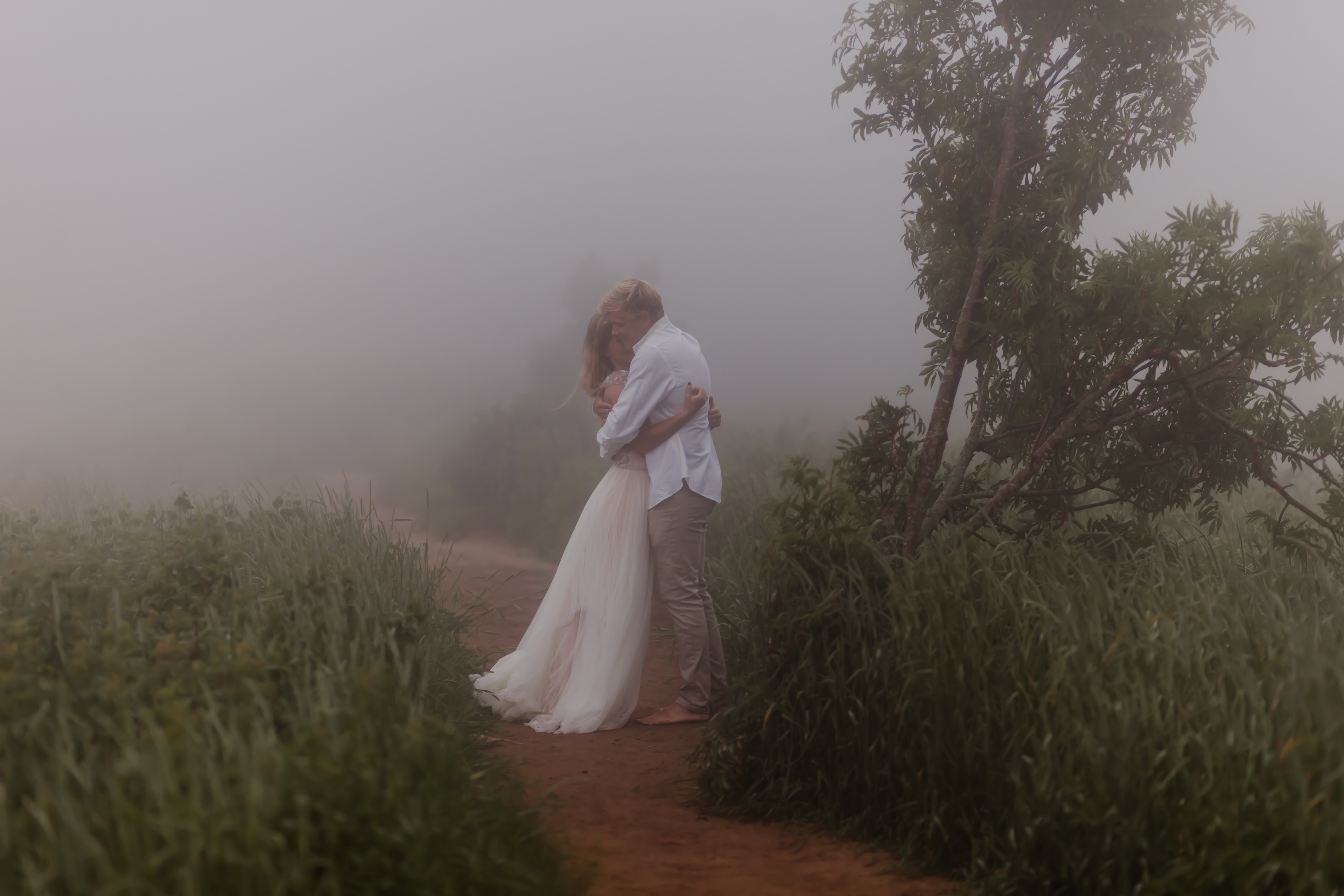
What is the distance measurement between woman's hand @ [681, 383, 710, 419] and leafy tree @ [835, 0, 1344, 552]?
99 centimetres

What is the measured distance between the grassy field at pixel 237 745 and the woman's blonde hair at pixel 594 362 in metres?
1.57

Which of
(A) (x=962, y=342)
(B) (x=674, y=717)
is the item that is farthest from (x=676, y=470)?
(A) (x=962, y=342)

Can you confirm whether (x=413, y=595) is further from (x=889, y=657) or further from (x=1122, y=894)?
(x=1122, y=894)

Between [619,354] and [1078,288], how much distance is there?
84.8 inches

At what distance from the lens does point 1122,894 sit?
239cm

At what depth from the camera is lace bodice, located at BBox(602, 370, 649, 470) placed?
191 inches

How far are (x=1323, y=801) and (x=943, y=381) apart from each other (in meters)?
2.27

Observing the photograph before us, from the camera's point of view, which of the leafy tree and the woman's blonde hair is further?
the woman's blonde hair

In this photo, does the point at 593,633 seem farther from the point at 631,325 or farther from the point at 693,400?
the point at 631,325

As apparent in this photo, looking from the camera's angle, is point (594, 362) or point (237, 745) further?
point (594, 362)

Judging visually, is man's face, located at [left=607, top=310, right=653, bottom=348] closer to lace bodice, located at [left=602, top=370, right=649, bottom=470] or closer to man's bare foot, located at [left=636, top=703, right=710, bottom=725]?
lace bodice, located at [left=602, top=370, right=649, bottom=470]

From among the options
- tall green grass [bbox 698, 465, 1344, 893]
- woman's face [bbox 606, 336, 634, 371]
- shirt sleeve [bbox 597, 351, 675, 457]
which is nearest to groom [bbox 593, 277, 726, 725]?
shirt sleeve [bbox 597, 351, 675, 457]

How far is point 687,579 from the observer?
465 cm

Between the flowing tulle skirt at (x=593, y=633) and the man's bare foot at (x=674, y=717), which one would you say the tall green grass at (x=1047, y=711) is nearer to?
the man's bare foot at (x=674, y=717)
